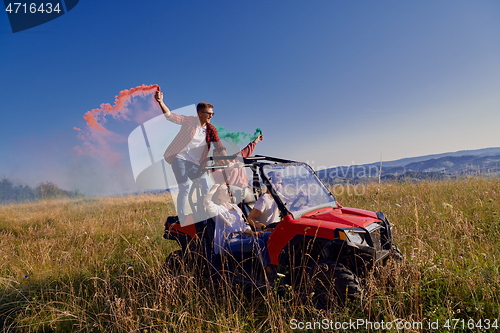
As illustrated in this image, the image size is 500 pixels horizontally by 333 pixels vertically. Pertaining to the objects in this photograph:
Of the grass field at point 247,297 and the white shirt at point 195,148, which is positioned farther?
the white shirt at point 195,148

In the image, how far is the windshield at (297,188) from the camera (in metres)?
3.51

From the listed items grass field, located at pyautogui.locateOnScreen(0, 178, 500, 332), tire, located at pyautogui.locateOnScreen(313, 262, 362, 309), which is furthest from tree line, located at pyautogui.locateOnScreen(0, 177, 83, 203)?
tire, located at pyautogui.locateOnScreen(313, 262, 362, 309)

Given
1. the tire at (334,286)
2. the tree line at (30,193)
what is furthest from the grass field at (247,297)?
the tree line at (30,193)

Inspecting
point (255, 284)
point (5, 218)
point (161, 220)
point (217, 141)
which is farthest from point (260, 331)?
point (5, 218)

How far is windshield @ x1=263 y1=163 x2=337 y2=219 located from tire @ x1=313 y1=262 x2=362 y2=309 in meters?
0.71

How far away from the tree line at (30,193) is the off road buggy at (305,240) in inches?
776

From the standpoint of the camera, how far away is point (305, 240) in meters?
2.98

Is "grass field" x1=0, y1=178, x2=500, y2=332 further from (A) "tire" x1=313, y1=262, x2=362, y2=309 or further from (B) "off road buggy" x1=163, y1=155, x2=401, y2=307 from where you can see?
(B) "off road buggy" x1=163, y1=155, x2=401, y2=307

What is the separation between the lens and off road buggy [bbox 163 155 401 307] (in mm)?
2805

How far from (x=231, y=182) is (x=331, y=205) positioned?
5.33ft

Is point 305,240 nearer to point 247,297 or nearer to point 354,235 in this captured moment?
point 354,235

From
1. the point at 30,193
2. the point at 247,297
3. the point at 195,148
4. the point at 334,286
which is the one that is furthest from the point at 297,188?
the point at 30,193

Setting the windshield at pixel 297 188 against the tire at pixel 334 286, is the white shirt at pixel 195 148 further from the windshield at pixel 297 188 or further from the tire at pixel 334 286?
the tire at pixel 334 286

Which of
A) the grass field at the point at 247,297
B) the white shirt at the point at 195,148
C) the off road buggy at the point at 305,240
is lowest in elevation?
the grass field at the point at 247,297
